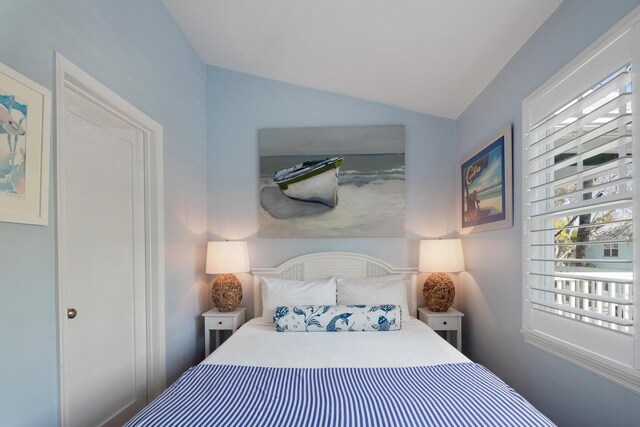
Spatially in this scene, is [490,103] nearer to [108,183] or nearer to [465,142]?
[465,142]

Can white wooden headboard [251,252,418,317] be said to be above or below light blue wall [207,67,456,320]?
below

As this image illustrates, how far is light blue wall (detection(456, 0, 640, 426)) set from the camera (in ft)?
4.46

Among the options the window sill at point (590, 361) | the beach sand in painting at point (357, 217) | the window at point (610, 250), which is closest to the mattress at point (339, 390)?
the window sill at point (590, 361)

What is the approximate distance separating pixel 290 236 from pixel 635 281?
2299 mm

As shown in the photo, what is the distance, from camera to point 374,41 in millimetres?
2158

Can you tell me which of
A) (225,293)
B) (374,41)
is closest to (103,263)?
Answer: (225,293)

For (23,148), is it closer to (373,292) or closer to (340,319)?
(340,319)

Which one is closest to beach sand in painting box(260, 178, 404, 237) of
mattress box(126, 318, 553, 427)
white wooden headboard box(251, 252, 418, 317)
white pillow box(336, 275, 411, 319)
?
white wooden headboard box(251, 252, 418, 317)

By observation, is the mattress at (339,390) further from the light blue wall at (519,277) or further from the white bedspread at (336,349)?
the light blue wall at (519,277)

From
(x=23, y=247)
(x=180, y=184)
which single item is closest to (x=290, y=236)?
(x=180, y=184)

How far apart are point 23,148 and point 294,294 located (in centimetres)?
187

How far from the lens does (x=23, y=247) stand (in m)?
1.18

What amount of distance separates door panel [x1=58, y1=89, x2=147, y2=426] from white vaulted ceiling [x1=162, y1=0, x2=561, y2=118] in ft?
3.62

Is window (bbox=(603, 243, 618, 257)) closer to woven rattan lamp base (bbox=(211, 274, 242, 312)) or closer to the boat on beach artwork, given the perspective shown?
the boat on beach artwork
